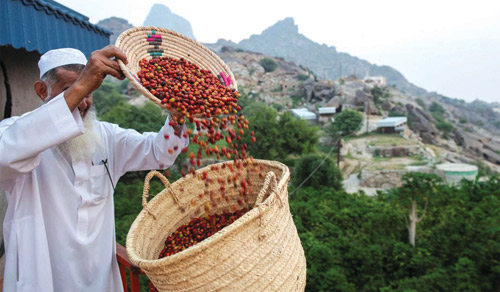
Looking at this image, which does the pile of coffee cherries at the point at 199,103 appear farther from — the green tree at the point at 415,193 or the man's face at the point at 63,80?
the green tree at the point at 415,193

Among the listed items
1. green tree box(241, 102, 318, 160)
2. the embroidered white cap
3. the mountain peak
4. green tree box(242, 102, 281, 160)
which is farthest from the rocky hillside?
the mountain peak

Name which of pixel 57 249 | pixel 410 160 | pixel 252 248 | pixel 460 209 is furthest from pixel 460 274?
pixel 410 160

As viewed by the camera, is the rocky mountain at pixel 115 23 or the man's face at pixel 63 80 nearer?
the man's face at pixel 63 80

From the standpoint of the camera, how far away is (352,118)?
31.5m

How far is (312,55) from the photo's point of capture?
17312 centimetres

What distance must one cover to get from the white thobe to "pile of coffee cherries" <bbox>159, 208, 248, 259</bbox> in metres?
0.30

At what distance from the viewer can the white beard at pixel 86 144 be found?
165cm

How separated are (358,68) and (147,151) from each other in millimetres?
166050

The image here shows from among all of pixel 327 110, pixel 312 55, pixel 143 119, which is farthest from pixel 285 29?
pixel 143 119

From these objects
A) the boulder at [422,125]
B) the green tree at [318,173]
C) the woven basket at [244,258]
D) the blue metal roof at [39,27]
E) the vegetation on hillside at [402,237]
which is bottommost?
the boulder at [422,125]

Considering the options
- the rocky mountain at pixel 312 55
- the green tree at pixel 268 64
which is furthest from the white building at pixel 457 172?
the rocky mountain at pixel 312 55

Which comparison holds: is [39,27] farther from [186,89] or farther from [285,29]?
[285,29]

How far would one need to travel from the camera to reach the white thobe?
129cm

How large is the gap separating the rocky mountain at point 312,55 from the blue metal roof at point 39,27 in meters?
141
